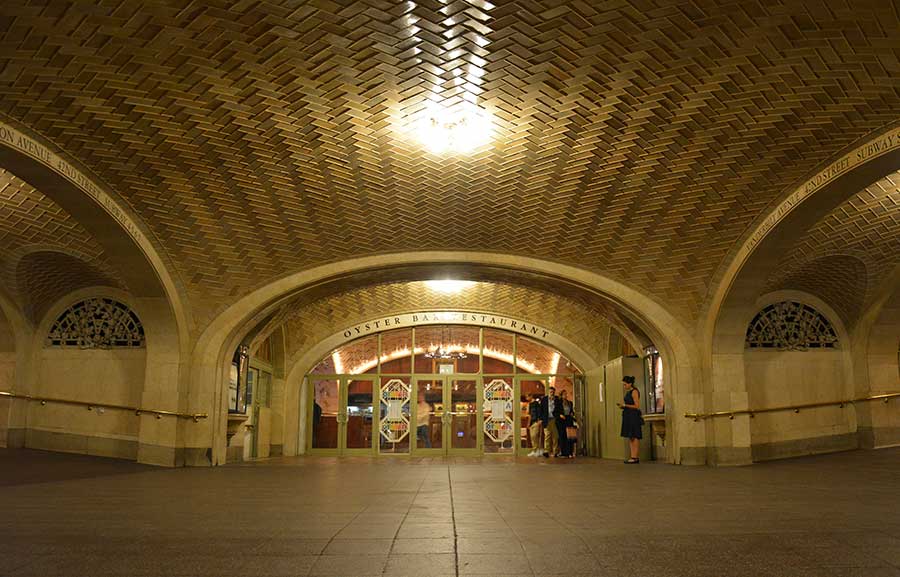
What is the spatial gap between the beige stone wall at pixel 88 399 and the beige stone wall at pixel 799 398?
9.23 meters

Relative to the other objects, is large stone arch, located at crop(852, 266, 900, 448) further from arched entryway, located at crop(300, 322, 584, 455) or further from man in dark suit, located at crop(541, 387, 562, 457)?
arched entryway, located at crop(300, 322, 584, 455)

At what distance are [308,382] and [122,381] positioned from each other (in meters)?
5.01

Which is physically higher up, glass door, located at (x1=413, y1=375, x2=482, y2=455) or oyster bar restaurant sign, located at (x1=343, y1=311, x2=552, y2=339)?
oyster bar restaurant sign, located at (x1=343, y1=311, x2=552, y2=339)

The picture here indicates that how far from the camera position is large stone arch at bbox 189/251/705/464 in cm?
1078

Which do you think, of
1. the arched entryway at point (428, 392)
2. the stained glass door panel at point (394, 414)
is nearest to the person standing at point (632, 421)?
the arched entryway at point (428, 392)

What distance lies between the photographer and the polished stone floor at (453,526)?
322 cm

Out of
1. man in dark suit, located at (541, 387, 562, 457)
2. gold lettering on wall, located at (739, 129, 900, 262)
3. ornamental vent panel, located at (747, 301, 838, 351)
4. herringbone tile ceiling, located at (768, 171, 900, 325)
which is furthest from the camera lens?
man in dark suit, located at (541, 387, 562, 457)

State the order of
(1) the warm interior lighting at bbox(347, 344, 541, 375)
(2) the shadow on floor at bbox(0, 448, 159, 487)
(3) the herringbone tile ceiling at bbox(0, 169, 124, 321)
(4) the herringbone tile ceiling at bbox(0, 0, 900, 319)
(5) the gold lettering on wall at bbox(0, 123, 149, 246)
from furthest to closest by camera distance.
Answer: (1) the warm interior lighting at bbox(347, 344, 541, 375) → (3) the herringbone tile ceiling at bbox(0, 169, 124, 321) → (2) the shadow on floor at bbox(0, 448, 159, 487) → (5) the gold lettering on wall at bbox(0, 123, 149, 246) → (4) the herringbone tile ceiling at bbox(0, 0, 900, 319)

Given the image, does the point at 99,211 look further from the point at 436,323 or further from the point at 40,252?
the point at 436,323

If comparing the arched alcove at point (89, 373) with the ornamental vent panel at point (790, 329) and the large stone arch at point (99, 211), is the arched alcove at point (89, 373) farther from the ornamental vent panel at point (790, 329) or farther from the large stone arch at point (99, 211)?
the ornamental vent panel at point (790, 329)

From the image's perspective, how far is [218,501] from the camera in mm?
5734

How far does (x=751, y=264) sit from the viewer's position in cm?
967

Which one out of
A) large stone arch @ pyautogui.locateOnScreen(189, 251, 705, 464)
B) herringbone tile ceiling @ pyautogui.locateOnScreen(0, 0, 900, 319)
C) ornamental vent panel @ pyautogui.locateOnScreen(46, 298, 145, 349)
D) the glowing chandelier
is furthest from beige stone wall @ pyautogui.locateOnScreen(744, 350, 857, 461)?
ornamental vent panel @ pyautogui.locateOnScreen(46, 298, 145, 349)

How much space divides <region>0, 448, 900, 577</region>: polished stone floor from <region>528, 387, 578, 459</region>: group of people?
625 centimetres
